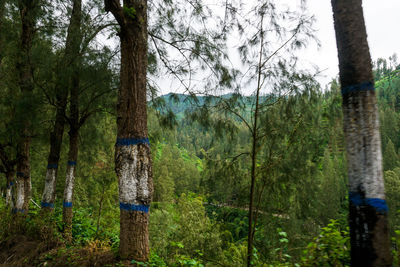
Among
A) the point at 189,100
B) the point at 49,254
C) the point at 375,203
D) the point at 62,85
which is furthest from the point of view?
the point at 62,85

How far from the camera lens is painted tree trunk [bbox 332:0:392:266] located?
5.21 feet

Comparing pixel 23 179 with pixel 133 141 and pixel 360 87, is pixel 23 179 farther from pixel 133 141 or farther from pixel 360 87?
pixel 360 87

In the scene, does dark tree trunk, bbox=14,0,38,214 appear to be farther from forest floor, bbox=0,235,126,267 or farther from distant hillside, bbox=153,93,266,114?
distant hillside, bbox=153,93,266,114

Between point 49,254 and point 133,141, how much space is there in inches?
97.0

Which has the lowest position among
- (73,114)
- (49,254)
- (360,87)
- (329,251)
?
(49,254)

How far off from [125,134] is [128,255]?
158 cm

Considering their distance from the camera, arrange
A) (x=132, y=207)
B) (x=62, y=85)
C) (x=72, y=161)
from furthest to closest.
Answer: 1. (x=72, y=161)
2. (x=62, y=85)
3. (x=132, y=207)

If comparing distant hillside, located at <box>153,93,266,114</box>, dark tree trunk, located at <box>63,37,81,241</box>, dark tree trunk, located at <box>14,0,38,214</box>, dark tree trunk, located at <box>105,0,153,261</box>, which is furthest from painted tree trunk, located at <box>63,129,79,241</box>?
dark tree trunk, located at <box>105,0,153,261</box>

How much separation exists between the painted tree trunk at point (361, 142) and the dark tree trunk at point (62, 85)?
5.21 m

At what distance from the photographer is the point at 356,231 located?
164cm

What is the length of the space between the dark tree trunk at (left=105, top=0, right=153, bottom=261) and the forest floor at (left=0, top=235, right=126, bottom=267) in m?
0.36

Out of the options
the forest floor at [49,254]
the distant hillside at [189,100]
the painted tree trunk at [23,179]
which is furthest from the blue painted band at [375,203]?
the painted tree trunk at [23,179]

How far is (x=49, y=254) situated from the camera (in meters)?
3.89

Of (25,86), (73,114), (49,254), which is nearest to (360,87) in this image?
(49,254)
